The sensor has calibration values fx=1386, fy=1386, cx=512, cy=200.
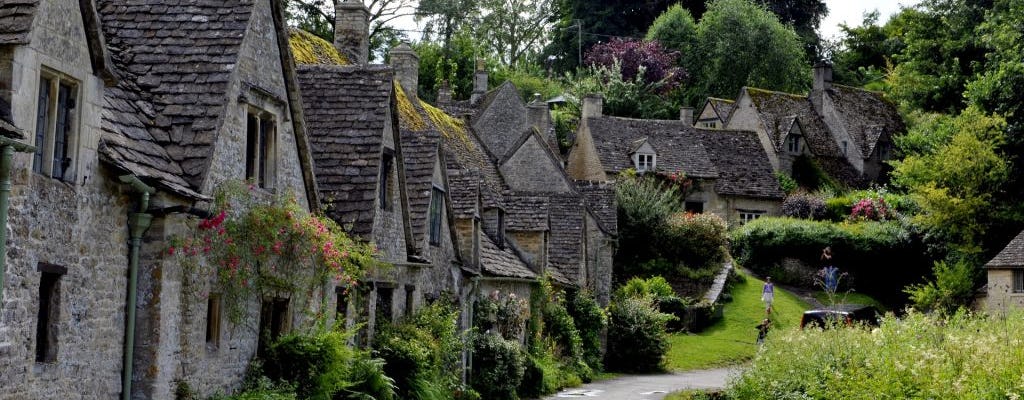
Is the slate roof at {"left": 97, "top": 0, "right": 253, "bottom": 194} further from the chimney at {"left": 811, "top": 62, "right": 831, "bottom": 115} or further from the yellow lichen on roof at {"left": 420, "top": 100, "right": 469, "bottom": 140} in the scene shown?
the chimney at {"left": 811, "top": 62, "right": 831, "bottom": 115}

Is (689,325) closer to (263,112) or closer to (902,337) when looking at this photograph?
(902,337)

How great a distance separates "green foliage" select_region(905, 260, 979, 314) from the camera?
54.2 m

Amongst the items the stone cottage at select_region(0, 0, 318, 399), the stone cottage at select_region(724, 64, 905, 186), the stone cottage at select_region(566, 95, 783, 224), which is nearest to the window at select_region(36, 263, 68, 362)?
the stone cottage at select_region(0, 0, 318, 399)

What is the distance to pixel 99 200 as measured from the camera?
14523 mm

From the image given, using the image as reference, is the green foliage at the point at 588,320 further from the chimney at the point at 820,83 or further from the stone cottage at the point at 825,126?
the chimney at the point at 820,83

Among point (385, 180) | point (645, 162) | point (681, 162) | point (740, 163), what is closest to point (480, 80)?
point (645, 162)

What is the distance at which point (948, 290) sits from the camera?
54344mm

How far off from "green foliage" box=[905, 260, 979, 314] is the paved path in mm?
16678

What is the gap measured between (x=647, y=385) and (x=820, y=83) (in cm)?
4752

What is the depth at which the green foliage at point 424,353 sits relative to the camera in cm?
2320

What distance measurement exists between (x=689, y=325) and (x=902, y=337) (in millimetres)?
24247

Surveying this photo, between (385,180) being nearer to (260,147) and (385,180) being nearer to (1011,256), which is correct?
(260,147)

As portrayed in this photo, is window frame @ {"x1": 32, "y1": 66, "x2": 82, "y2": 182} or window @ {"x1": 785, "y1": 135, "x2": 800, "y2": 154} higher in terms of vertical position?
window @ {"x1": 785, "y1": 135, "x2": 800, "y2": 154}

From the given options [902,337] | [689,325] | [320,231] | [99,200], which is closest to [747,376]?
[902,337]
